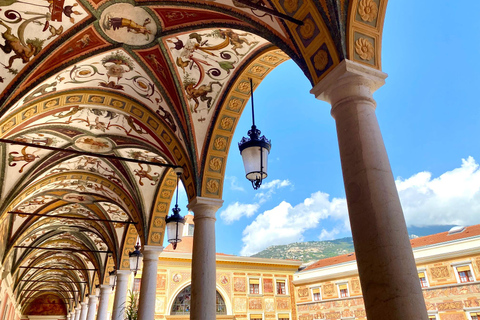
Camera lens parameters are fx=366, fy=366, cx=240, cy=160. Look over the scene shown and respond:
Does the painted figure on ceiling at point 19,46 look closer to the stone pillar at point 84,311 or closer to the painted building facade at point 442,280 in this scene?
the painted building facade at point 442,280

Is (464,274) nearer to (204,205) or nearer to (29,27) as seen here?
(204,205)

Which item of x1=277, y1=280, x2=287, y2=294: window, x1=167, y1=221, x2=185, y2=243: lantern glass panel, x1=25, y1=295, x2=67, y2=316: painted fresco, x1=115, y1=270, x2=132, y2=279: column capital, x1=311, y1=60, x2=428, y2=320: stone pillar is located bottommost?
x1=311, y1=60, x2=428, y2=320: stone pillar

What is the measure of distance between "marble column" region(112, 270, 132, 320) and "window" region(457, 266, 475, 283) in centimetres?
1361

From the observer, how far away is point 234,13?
5.42 meters

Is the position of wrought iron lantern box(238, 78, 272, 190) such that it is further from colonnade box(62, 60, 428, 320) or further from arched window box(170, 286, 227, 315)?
arched window box(170, 286, 227, 315)

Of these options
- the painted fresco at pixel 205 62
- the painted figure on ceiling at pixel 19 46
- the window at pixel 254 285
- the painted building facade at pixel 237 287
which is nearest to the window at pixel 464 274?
the painted building facade at pixel 237 287

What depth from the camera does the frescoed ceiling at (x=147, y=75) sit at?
14.3 ft

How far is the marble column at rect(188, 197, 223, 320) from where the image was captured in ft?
20.0

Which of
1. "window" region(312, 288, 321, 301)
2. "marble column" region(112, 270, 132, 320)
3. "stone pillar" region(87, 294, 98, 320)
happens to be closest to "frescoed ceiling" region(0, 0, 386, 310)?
"marble column" region(112, 270, 132, 320)

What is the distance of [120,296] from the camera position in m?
13.6

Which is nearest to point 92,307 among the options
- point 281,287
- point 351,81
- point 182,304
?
point 182,304

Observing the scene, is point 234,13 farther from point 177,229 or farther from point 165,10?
point 177,229

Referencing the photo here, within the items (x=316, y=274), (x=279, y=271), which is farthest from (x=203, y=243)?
(x=279, y=271)

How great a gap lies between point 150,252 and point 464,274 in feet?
42.9
